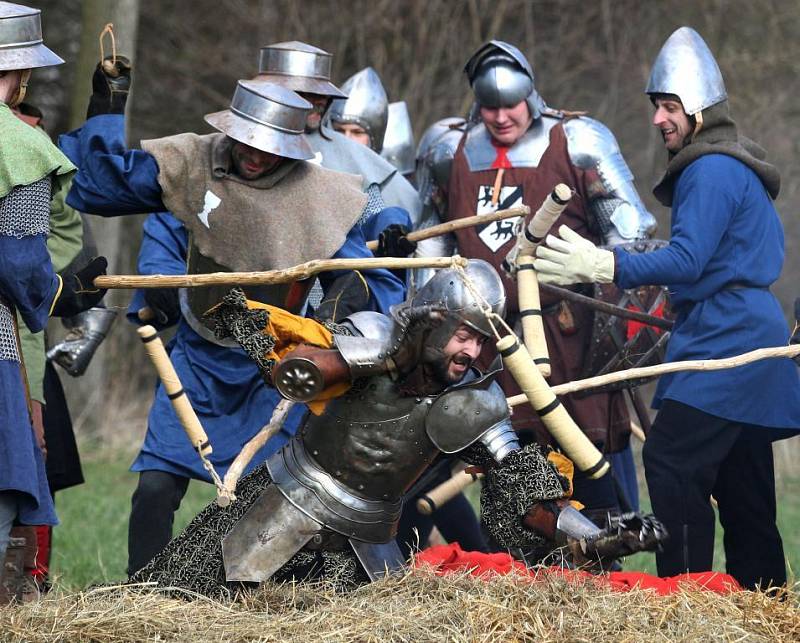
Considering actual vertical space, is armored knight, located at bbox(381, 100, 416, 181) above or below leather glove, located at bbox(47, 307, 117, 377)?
above

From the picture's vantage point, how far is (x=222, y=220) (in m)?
4.96

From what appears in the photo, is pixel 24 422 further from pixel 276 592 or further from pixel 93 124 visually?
pixel 93 124

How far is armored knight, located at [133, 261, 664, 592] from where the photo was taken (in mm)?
4223

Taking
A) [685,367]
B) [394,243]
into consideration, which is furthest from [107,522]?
[685,367]

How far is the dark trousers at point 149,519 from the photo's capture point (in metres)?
4.94

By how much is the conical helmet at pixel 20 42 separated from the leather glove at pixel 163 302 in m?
1.19

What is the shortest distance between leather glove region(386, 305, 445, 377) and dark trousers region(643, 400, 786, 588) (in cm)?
107

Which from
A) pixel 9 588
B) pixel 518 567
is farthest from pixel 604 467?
pixel 9 588

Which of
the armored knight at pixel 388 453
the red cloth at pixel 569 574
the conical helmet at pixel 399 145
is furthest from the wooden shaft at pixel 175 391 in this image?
the conical helmet at pixel 399 145

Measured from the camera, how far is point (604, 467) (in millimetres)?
4195

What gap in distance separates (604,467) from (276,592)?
985 mm

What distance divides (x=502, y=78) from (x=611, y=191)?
0.62m

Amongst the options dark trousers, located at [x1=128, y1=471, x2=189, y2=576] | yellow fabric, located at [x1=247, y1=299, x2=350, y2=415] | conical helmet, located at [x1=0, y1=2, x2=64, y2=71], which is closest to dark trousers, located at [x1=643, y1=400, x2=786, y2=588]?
yellow fabric, located at [x1=247, y1=299, x2=350, y2=415]

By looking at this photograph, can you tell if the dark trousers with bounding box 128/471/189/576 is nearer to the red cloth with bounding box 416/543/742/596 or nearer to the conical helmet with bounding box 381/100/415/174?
the red cloth with bounding box 416/543/742/596
